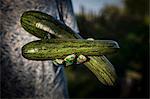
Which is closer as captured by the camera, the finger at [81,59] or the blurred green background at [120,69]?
the finger at [81,59]

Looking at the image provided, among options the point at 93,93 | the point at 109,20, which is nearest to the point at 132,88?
the point at 93,93

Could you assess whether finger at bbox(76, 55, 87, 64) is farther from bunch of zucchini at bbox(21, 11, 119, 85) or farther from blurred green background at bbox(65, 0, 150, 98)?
blurred green background at bbox(65, 0, 150, 98)

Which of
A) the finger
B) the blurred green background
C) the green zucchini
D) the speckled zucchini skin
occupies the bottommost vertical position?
the blurred green background

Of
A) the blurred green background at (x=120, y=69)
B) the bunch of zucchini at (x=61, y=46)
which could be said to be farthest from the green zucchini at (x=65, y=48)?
the blurred green background at (x=120, y=69)

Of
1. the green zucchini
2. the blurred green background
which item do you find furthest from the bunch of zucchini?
the blurred green background

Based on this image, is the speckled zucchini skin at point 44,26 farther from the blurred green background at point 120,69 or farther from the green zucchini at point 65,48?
the blurred green background at point 120,69

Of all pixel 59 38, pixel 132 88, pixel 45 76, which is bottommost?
pixel 132 88

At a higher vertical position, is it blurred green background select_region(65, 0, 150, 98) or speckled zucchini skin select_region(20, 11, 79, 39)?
speckled zucchini skin select_region(20, 11, 79, 39)

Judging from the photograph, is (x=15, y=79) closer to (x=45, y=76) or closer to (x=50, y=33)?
(x=45, y=76)
